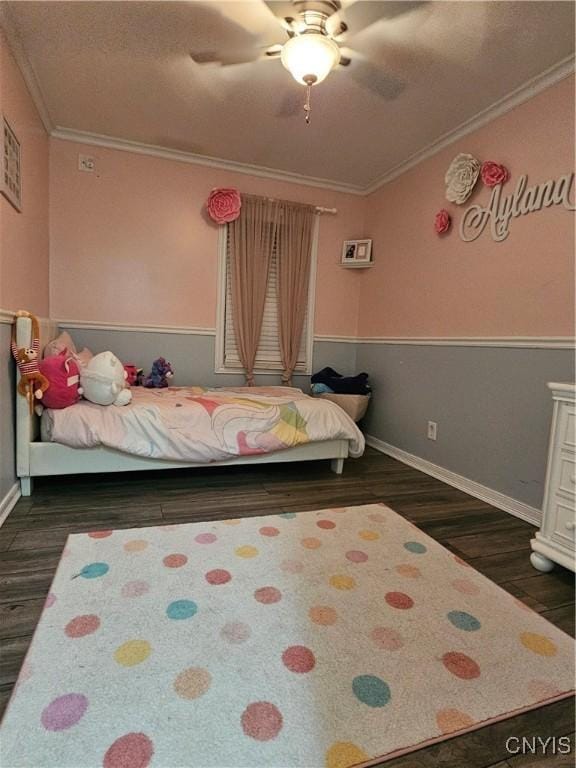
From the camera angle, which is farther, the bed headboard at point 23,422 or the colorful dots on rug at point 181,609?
the bed headboard at point 23,422

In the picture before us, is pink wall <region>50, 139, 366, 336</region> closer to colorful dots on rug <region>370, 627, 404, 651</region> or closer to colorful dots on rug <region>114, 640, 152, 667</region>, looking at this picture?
colorful dots on rug <region>114, 640, 152, 667</region>

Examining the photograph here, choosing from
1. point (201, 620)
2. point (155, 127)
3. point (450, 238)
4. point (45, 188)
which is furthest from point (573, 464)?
point (45, 188)

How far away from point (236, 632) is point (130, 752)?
0.41 meters

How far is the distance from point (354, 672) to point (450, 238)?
2.62 metres

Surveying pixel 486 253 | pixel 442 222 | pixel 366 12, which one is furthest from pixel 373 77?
pixel 486 253

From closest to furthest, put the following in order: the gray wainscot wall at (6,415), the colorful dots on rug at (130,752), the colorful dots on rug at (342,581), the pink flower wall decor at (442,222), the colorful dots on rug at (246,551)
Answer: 1. the colorful dots on rug at (130,752)
2. the colorful dots on rug at (342,581)
3. the colorful dots on rug at (246,551)
4. the gray wainscot wall at (6,415)
5. the pink flower wall decor at (442,222)

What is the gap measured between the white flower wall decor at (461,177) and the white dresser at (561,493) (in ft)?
5.20

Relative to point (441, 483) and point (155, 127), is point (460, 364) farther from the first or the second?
point (155, 127)

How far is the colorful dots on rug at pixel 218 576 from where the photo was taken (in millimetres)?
1457

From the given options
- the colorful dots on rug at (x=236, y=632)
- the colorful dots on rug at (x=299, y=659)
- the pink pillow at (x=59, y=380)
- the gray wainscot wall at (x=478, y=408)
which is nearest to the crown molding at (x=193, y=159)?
the gray wainscot wall at (x=478, y=408)

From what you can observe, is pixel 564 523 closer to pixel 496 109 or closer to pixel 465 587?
pixel 465 587

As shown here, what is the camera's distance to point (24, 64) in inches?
85.0

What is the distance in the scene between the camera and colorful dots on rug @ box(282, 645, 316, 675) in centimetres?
108

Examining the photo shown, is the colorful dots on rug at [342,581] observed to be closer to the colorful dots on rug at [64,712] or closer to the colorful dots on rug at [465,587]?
the colorful dots on rug at [465,587]
